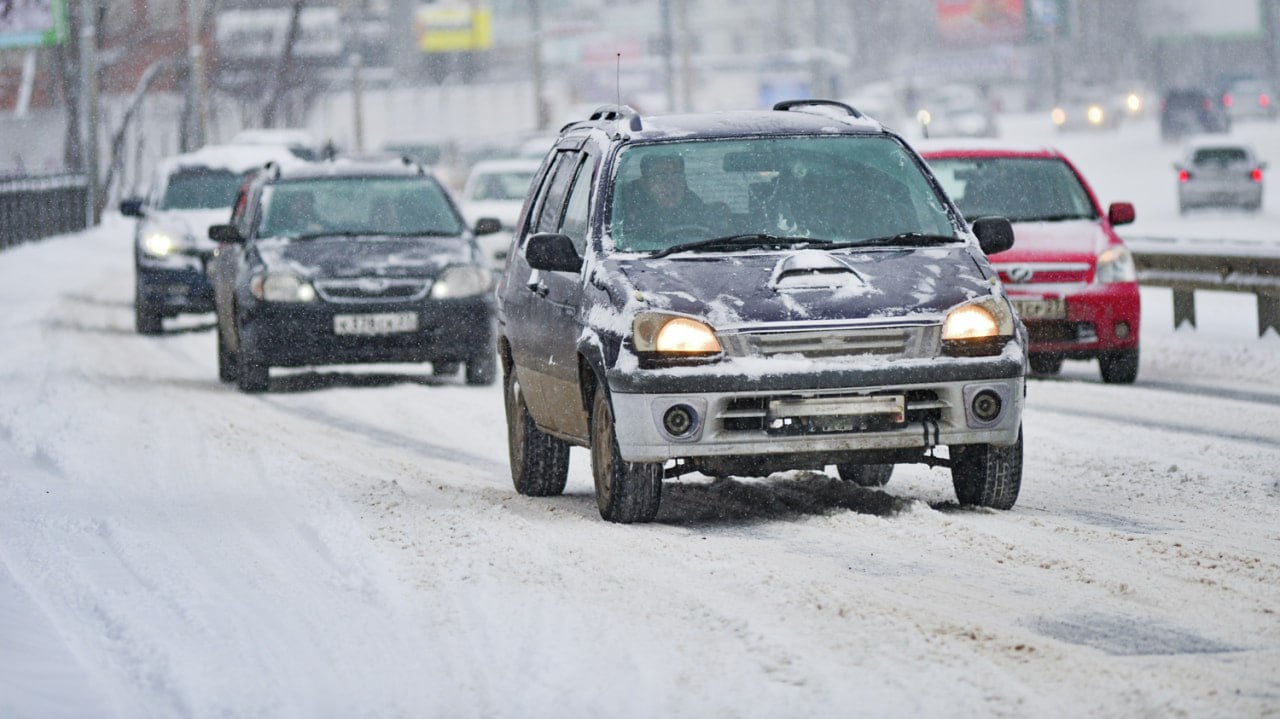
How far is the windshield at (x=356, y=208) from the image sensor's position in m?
16.5

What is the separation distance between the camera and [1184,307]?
1934 centimetres

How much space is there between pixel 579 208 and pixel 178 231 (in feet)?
43.7

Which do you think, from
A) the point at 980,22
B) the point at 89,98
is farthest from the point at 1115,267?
the point at 980,22

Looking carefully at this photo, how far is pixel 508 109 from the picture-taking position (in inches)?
4154

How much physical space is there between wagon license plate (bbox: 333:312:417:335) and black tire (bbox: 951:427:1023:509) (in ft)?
24.4

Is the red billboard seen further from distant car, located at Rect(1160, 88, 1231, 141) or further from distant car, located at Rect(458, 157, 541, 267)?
distant car, located at Rect(458, 157, 541, 267)

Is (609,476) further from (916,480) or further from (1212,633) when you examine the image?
(1212,633)

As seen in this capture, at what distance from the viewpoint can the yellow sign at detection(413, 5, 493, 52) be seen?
401 feet

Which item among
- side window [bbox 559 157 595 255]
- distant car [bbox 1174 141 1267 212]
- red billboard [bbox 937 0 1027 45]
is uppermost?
red billboard [bbox 937 0 1027 45]

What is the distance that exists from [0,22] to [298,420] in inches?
1544

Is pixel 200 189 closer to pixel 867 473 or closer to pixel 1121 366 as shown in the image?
pixel 1121 366

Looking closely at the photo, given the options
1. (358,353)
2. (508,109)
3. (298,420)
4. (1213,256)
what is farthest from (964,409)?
(508,109)

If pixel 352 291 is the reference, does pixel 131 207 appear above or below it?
above

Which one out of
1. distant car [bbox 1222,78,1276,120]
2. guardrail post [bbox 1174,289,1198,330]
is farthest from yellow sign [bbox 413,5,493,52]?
guardrail post [bbox 1174,289,1198,330]
